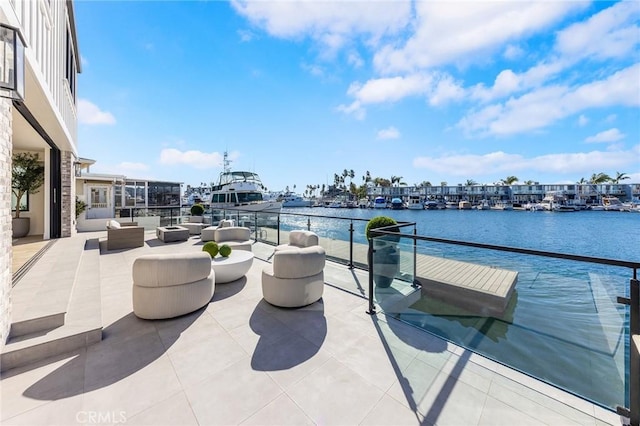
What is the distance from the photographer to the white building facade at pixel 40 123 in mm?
2233

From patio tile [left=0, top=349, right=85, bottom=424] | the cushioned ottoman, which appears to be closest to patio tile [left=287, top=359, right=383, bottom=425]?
patio tile [left=0, top=349, right=85, bottom=424]

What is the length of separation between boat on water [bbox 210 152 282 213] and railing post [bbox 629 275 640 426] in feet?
59.2

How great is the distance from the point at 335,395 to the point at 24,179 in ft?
31.2

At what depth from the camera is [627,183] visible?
47156 millimetres

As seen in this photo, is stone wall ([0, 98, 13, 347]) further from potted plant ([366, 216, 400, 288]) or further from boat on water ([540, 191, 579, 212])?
boat on water ([540, 191, 579, 212])

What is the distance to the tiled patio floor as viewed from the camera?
1.53 meters

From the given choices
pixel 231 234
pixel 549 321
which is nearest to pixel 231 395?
pixel 549 321

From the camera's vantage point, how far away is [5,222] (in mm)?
2240

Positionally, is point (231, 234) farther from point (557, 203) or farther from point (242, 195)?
point (557, 203)

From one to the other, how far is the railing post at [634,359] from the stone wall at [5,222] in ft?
15.0

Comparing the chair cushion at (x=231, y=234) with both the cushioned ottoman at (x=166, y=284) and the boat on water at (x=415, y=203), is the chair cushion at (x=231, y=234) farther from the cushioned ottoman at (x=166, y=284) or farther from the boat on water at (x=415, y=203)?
the boat on water at (x=415, y=203)

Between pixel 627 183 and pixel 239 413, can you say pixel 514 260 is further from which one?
pixel 627 183

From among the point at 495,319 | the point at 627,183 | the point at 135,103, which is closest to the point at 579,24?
the point at 495,319

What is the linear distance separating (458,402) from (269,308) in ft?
7.19
